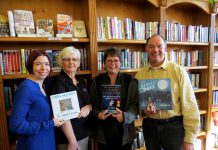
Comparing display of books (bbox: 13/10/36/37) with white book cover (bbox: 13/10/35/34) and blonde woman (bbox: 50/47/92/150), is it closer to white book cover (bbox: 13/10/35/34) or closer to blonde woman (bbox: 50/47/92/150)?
white book cover (bbox: 13/10/35/34)

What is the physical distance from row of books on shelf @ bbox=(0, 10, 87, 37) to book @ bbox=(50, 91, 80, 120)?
0.72 meters

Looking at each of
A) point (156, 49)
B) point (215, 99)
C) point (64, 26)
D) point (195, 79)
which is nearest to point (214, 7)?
point (195, 79)

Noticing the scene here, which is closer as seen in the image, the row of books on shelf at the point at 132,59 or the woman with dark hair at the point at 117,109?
the woman with dark hair at the point at 117,109

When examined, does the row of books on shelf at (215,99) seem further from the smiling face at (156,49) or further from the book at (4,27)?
the book at (4,27)

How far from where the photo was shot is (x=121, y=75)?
5.28ft

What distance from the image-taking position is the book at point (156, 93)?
4.84 feet

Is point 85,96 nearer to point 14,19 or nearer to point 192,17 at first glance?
point 14,19

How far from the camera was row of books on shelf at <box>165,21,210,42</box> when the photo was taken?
2402 mm

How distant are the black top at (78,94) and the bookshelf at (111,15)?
40 centimetres

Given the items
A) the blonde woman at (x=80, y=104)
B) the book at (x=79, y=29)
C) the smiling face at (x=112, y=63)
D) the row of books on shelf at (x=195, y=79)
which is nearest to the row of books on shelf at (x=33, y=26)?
the book at (x=79, y=29)

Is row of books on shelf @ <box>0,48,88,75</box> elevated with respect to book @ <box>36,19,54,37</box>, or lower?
lower

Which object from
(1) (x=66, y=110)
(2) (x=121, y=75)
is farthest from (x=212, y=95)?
(1) (x=66, y=110)

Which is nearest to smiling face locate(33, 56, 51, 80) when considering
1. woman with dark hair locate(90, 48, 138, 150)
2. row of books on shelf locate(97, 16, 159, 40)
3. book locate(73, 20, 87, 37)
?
woman with dark hair locate(90, 48, 138, 150)

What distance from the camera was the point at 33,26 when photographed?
1763 millimetres
